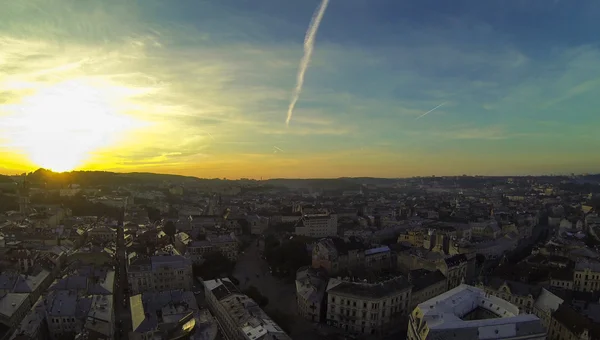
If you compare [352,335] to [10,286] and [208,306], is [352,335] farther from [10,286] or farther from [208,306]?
[10,286]

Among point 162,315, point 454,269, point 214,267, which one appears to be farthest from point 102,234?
point 454,269

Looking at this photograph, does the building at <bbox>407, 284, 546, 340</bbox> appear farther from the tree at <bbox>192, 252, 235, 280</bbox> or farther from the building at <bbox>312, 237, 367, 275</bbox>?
the tree at <bbox>192, 252, 235, 280</bbox>

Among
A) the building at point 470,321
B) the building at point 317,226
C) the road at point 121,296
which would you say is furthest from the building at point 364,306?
the building at point 317,226

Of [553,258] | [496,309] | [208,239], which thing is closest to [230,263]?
[208,239]

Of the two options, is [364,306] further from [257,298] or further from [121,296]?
[121,296]

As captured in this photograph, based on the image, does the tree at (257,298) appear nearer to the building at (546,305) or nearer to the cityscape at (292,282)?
the cityscape at (292,282)
